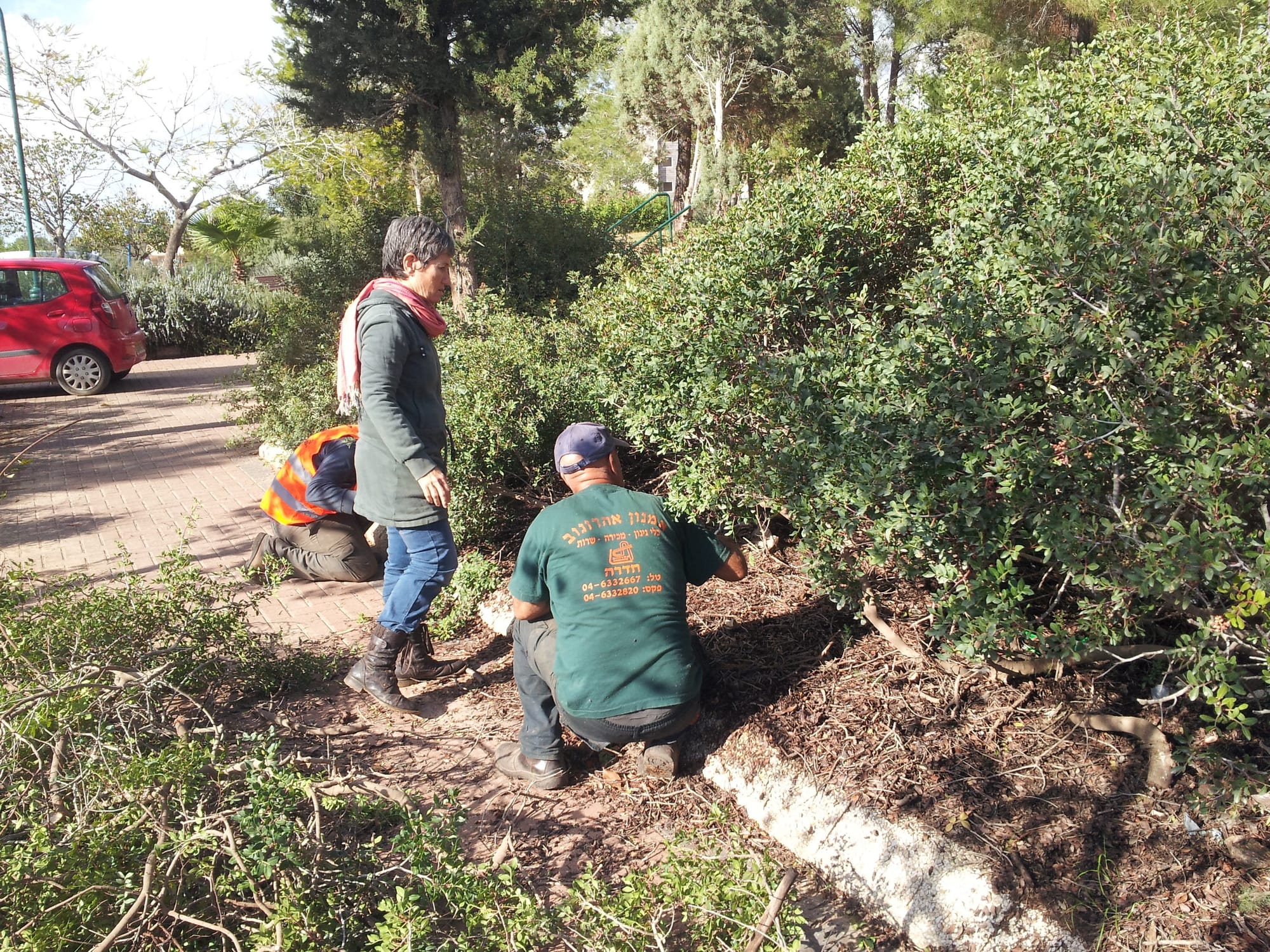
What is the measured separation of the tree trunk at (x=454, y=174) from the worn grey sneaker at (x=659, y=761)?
295 inches

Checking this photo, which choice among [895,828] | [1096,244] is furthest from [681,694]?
[1096,244]

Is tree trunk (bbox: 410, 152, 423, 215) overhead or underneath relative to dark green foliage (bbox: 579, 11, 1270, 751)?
overhead

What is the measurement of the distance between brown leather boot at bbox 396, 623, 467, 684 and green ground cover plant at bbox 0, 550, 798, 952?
36.1 inches

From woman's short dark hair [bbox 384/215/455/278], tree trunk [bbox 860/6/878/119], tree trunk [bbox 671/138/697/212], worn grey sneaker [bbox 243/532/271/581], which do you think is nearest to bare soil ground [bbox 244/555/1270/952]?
worn grey sneaker [bbox 243/532/271/581]

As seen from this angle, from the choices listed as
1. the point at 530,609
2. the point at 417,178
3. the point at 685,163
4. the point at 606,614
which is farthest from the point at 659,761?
the point at 685,163

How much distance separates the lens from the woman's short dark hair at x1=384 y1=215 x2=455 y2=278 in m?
3.93

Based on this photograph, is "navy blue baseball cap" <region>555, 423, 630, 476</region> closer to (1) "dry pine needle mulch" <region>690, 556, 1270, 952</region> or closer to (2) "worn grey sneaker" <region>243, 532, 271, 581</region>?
(1) "dry pine needle mulch" <region>690, 556, 1270, 952</region>

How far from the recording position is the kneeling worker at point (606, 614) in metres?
3.20

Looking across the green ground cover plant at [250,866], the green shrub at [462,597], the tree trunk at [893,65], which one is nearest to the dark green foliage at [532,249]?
the green shrub at [462,597]

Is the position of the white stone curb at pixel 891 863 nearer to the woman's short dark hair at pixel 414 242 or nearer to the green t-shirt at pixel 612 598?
the green t-shirt at pixel 612 598

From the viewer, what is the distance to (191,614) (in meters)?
3.99

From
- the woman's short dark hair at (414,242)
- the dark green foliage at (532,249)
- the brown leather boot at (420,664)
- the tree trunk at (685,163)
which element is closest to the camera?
the woman's short dark hair at (414,242)

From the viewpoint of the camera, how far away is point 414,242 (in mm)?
3928

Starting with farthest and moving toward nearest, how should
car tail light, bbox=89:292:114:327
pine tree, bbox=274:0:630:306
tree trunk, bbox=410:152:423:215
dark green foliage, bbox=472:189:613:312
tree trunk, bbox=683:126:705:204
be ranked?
tree trunk, bbox=683:126:705:204 → tree trunk, bbox=410:152:423:215 → car tail light, bbox=89:292:114:327 → dark green foliage, bbox=472:189:613:312 → pine tree, bbox=274:0:630:306
